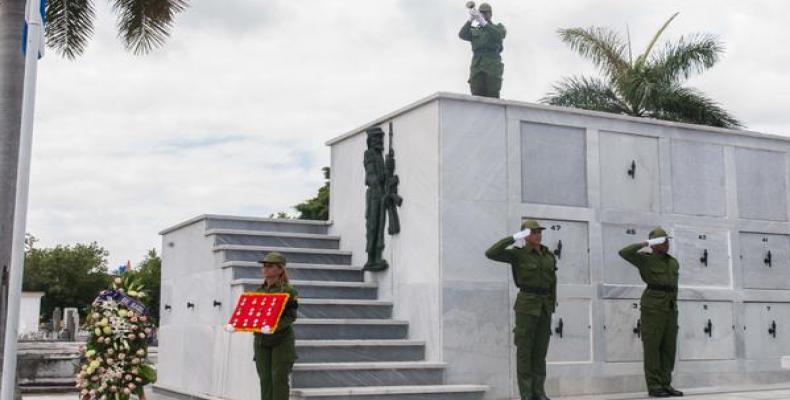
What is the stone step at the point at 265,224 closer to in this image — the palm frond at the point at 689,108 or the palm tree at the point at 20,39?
the palm tree at the point at 20,39

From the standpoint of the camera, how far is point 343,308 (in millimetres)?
11031

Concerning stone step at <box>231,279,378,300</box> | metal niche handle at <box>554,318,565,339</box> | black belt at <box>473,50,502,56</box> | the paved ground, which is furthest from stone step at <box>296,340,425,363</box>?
black belt at <box>473,50,502,56</box>

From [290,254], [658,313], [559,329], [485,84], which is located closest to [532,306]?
[559,329]

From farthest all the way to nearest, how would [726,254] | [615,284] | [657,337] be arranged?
1. [726,254]
2. [615,284]
3. [657,337]

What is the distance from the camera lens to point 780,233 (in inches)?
500

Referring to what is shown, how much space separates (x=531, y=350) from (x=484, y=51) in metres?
4.29

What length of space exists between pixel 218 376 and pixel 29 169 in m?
5.07

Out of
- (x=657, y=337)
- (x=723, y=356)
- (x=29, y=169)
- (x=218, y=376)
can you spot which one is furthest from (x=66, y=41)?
(x=723, y=356)

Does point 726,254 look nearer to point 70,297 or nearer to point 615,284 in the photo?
point 615,284

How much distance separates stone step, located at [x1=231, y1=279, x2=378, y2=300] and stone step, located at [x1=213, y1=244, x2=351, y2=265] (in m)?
0.75

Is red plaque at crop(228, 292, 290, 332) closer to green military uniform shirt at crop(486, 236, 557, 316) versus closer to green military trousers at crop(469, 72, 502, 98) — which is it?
green military uniform shirt at crop(486, 236, 557, 316)

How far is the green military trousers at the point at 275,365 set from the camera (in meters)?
8.38

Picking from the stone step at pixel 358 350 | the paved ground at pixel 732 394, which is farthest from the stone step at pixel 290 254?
the paved ground at pixel 732 394

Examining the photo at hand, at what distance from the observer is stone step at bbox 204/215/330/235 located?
12414mm
